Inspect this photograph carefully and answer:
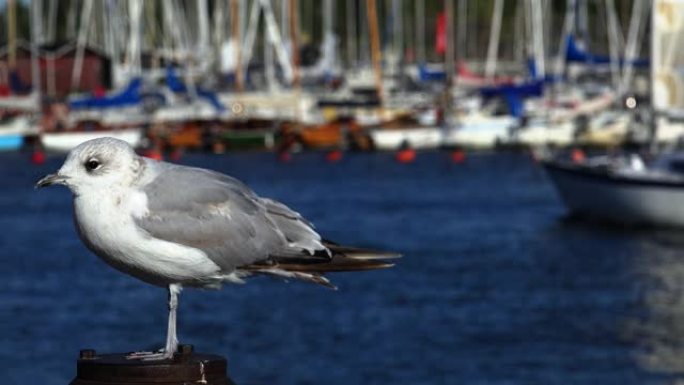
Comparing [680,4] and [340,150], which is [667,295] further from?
[340,150]

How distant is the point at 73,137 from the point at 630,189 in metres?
34.0

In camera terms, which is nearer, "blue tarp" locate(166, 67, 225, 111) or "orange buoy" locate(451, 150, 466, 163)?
"orange buoy" locate(451, 150, 466, 163)

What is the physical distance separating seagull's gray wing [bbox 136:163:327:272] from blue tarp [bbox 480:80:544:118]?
61215mm

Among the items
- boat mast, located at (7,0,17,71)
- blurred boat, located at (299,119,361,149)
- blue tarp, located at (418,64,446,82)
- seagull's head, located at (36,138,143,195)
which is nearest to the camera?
seagull's head, located at (36,138,143,195)

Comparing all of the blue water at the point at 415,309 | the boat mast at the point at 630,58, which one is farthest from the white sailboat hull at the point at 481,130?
the blue water at the point at 415,309

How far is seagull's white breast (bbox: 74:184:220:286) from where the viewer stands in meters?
6.09

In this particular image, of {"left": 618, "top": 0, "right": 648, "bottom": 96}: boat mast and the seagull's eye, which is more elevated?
the seagull's eye

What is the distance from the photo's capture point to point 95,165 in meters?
6.07

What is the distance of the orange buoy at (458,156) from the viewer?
224ft

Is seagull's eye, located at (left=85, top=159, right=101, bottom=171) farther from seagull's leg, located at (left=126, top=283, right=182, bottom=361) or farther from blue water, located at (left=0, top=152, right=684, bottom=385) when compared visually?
blue water, located at (left=0, top=152, right=684, bottom=385)

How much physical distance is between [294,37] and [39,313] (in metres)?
43.8

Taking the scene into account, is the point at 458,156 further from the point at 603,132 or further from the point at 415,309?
the point at 415,309

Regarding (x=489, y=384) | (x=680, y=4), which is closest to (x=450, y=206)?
(x=680, y=4)

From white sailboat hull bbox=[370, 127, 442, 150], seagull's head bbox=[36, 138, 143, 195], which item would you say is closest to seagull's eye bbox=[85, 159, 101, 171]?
seagull's head bbox=[36, 138, 143, 195]
